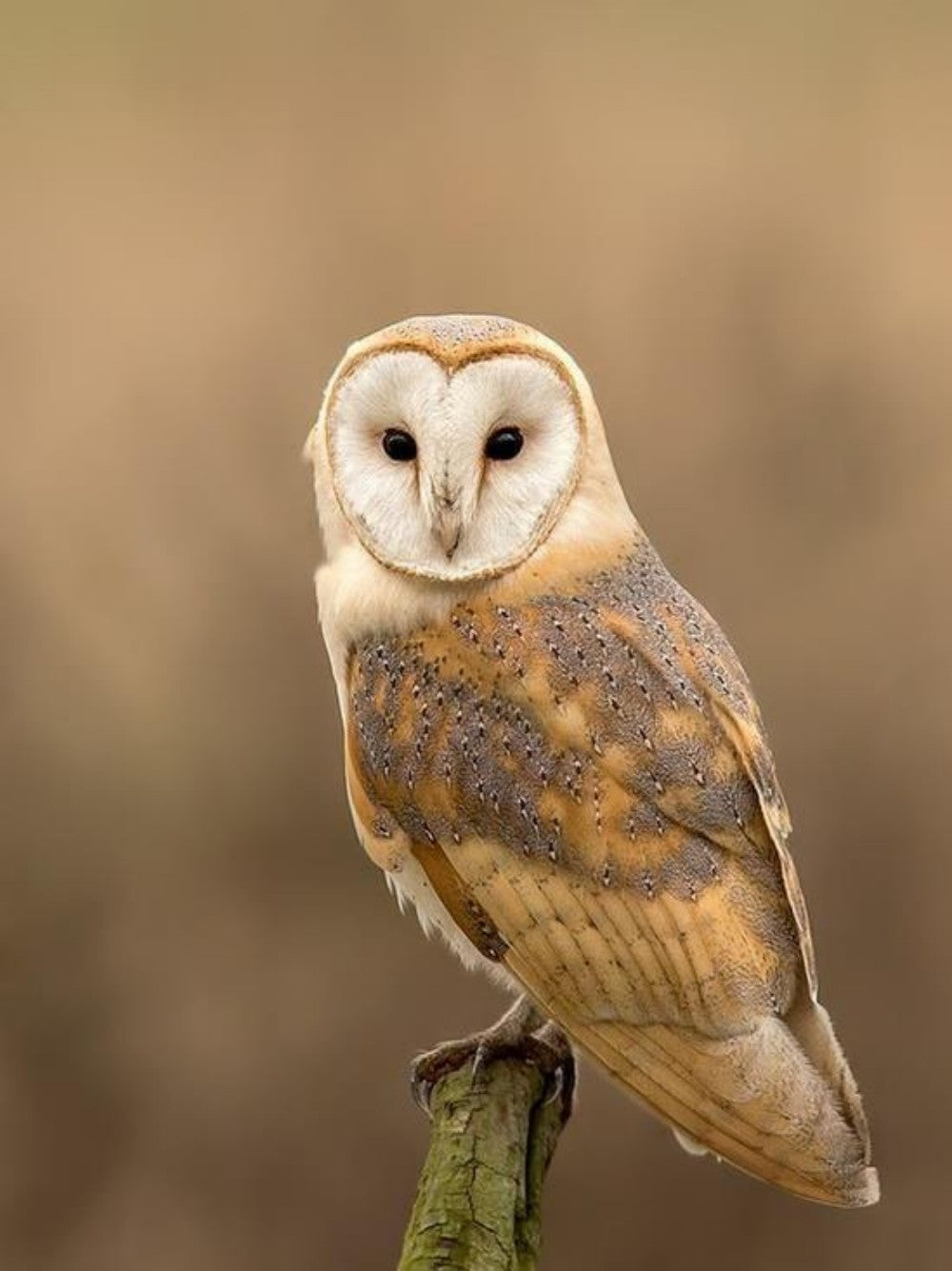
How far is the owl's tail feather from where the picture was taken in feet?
4.21

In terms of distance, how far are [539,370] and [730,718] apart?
28 cm

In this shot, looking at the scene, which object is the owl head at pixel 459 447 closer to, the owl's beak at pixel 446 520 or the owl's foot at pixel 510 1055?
the owl's beak at pixel 446 520

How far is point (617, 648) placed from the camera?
1.36 meters

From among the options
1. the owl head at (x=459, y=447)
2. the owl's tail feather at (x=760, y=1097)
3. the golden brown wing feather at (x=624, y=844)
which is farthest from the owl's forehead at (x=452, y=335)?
the owl's tail feather at (x=760, y=1097)

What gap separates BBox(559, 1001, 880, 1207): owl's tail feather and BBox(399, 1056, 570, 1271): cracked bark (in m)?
0.10

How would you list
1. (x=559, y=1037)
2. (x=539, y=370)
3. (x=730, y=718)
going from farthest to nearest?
(x=559, y=1037) → (x=730, y=718) → (x=539, y=370)

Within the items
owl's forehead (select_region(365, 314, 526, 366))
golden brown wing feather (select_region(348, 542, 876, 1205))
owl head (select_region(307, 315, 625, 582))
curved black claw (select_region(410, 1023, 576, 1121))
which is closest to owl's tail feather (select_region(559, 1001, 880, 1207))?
golden brown wing feather (select_region(348, 542, 876, 1205))

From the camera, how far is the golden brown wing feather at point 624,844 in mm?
1316

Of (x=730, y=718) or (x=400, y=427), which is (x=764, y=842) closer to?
(x=730, y=718)

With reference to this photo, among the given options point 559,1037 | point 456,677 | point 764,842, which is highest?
point 456,677

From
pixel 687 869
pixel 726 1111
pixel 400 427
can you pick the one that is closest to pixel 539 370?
pixel 400 427

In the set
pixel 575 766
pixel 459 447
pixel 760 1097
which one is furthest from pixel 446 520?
pixel 760 1097

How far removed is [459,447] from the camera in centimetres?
124

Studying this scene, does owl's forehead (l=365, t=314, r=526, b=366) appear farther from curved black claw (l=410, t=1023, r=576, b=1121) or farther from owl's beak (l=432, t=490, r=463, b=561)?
curved black claw (l=410, t=1023, r=576, b=1121)
